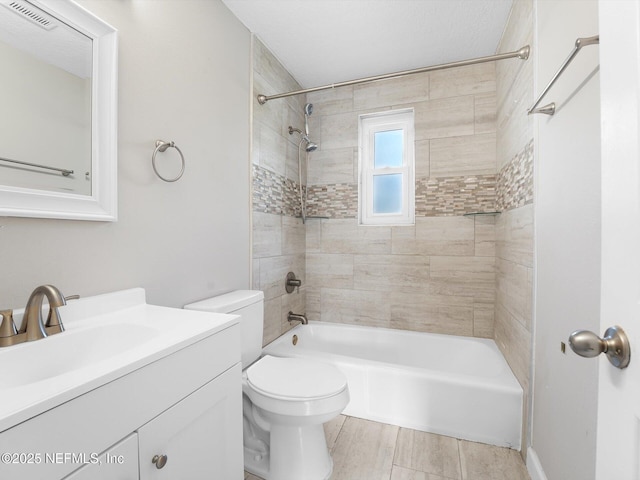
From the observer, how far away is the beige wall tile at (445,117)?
230 cm

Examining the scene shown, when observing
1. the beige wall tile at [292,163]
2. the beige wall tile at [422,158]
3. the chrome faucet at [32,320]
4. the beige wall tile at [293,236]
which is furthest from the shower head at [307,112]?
the chrome faucet at [32,320]

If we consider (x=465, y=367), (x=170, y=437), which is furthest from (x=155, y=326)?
(x=465, y=367)

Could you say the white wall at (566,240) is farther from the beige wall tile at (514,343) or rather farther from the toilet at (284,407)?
the toilet at (284,407)

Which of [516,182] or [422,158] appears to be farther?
[422,158]

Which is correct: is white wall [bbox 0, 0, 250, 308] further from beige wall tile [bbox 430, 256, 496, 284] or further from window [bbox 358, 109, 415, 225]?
beige wall tile [bbox 430, 256, 496, 284]

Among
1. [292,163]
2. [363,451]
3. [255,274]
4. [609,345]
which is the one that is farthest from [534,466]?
[292,163]

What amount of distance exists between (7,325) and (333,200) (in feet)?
7.14

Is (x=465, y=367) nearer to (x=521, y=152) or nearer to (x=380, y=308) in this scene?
(x=380, y=308)

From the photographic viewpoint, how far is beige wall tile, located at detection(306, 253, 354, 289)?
2.64 m

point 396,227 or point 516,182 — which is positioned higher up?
point 516,182

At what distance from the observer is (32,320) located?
849mm

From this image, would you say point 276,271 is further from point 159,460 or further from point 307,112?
point 159,460

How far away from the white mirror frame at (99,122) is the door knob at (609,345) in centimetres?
137

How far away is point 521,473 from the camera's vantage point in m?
1.43
